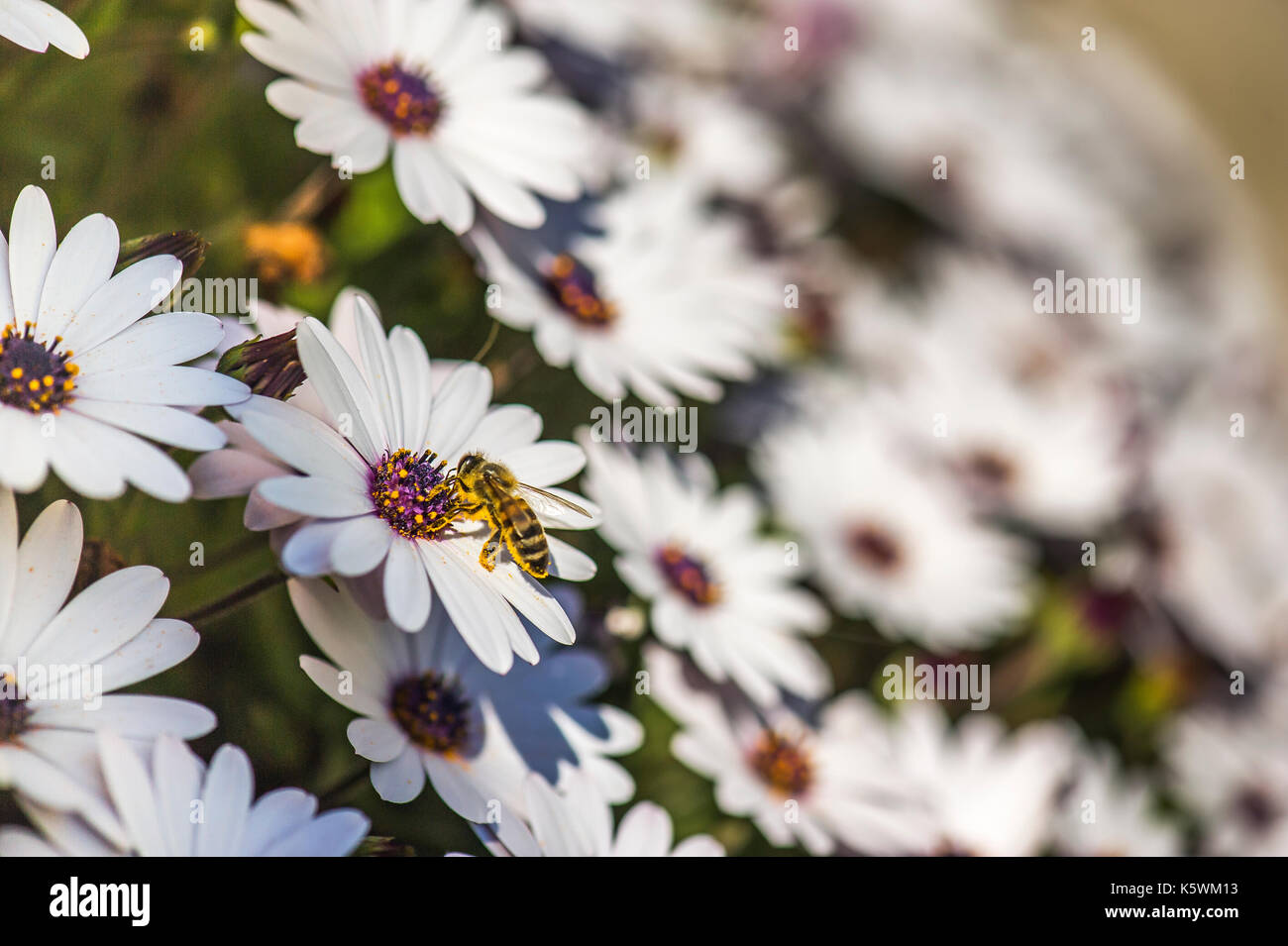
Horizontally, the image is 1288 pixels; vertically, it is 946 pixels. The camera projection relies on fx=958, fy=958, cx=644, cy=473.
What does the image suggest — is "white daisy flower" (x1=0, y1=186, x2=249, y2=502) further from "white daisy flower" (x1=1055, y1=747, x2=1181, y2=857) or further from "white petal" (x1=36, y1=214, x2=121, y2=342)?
"white daisy flower" (x1=1055, y1=747, x2=1181, y2=857)

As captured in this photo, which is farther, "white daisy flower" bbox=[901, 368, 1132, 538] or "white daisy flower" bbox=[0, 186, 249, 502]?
"white daisy flower" bbox=[901, 368, 1132, 538]

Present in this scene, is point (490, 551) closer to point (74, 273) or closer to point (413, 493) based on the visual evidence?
point (413, 493)

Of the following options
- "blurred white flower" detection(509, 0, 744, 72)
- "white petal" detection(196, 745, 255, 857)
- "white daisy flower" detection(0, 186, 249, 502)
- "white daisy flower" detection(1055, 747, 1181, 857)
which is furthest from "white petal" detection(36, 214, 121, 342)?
"white daisy flower" detection(1055, 747, 1181, 857)

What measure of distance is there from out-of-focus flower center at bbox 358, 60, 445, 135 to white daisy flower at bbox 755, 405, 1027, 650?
1.34 ft

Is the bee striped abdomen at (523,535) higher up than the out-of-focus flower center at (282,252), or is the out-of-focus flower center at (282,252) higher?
the out-of-focus flower center at (282,252)

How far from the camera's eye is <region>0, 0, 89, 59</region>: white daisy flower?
476mm

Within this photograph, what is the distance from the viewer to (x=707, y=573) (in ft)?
2.22

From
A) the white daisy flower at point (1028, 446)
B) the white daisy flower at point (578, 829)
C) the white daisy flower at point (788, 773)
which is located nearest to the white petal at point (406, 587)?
the white daisy flower at point (578, 829)

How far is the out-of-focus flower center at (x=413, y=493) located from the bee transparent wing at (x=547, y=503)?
1.8 inches

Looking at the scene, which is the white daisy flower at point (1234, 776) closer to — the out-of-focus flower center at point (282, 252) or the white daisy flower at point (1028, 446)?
the white daisy flower at point (1028, 446)

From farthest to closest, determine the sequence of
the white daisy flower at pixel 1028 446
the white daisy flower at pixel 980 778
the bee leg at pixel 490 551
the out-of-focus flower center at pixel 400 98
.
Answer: the white daisy flower at pixel 1028 446
the white daisy flower at pixel 980 778
the out-of-focus flower center at pixel 400 98
the bee leg at pixel 490 551

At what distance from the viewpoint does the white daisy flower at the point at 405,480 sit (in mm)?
397

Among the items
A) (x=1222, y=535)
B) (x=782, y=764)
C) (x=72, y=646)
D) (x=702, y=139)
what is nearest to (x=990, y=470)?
(x=1222, y=535)

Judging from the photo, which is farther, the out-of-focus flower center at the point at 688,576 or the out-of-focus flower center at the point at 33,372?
the out-of-focus flower center at the point at 688,576
